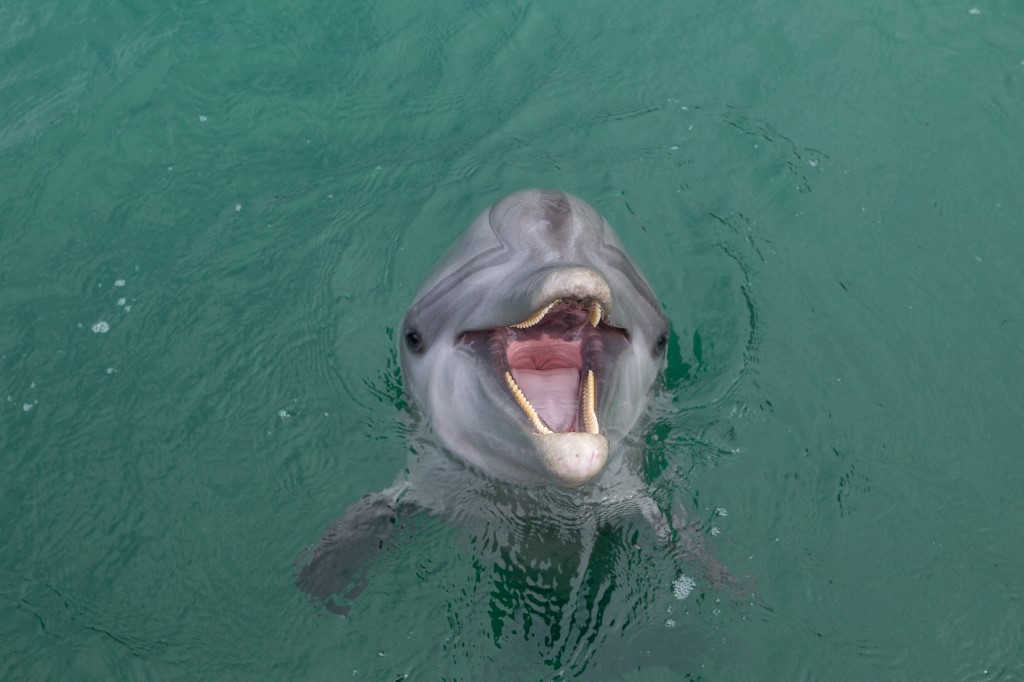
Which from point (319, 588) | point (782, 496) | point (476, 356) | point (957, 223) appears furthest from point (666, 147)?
point (319, 588)

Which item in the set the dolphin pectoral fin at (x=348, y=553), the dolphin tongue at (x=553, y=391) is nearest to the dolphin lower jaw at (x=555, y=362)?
the dolphin tongue at (x=553, y=391)

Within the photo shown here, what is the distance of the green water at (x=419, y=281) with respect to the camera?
6.10 metres

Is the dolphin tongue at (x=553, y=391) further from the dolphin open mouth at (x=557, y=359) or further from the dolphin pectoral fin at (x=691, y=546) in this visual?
the dolphin pectoral fin at (x=691, y=546)

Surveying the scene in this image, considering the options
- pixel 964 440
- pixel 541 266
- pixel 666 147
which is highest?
pixel 541 266

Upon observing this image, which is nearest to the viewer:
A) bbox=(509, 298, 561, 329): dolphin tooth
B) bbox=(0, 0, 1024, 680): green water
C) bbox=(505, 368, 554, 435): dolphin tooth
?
bbox=(509, 298, 561, 329): dolphin tooth

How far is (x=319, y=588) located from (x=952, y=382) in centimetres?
478

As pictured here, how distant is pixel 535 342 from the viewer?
18.5ft

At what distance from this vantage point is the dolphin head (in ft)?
16.0

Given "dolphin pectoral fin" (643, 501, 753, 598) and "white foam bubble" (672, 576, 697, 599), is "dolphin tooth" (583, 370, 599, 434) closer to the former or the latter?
"dolphin pectoral fin" (643, 501, 753, 598)

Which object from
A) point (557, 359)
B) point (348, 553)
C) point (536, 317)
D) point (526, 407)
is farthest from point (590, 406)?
point (348, 553)

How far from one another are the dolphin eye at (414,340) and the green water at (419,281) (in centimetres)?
66

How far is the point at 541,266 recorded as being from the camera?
18.3 ft

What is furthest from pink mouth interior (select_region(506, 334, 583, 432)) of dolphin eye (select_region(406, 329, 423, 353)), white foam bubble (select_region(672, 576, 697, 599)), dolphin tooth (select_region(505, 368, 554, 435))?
white foam bubble (select_region(672, 576, 697, 599))

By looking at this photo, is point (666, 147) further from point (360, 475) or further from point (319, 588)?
point (319, 588)
